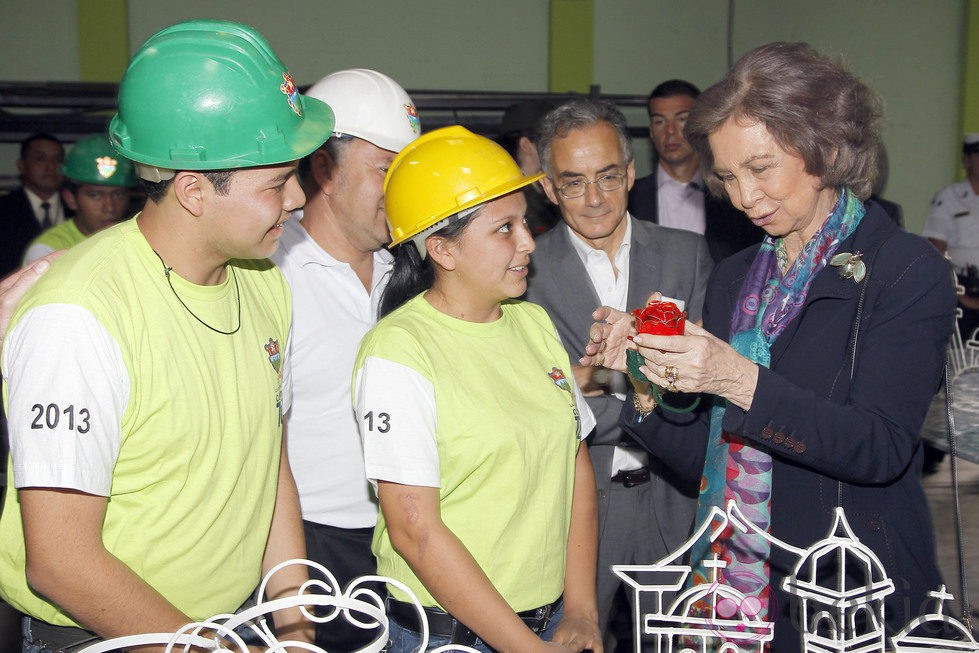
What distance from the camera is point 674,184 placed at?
474 cm

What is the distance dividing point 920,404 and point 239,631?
136 cm

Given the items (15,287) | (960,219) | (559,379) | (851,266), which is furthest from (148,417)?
(960,219)

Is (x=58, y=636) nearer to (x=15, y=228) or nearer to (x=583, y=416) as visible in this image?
(x=583, y=416)

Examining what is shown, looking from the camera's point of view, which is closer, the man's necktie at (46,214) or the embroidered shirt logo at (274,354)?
the embroidered shirt logo at (274,354)

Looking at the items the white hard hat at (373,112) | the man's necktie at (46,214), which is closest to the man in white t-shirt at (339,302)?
the white hard hat at (373,112)

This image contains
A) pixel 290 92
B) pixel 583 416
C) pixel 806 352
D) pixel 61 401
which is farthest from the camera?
pixel 583 416

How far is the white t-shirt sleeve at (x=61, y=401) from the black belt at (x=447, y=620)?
2.13 feet

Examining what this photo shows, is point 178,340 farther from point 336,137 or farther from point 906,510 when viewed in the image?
point 906,510

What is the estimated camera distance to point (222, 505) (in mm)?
1616

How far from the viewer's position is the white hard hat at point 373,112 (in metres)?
2.45

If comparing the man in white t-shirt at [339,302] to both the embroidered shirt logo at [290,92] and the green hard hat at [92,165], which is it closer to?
the embroidered shirt logo at [290,92]

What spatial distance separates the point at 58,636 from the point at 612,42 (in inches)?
307

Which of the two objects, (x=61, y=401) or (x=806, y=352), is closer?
(x=61, y=401)

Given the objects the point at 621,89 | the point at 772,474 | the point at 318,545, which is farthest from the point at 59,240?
the point at 621,89
